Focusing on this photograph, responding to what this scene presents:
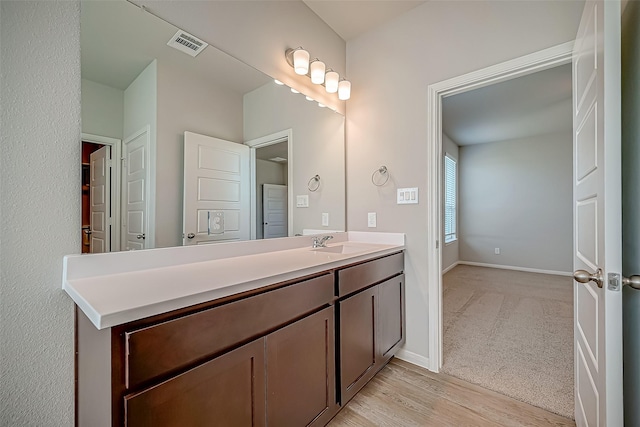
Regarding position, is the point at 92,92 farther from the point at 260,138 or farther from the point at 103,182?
the point at 260,138

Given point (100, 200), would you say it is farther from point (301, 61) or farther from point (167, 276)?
point (301, 61)

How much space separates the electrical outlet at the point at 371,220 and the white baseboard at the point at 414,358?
988 mm

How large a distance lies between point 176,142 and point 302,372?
1249mm

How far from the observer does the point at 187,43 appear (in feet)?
4.58

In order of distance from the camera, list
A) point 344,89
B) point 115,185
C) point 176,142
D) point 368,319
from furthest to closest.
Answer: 1. point 344,89
2. point 368,319
3. point 176,142
4. point 115,185

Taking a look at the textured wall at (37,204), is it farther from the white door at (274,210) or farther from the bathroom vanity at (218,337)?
the white door at (274,210)

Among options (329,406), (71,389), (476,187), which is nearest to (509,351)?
(329,406)

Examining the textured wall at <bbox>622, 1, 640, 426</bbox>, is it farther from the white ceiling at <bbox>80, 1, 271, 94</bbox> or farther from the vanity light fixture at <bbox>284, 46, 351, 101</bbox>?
the white ceiling at <bbox>80, 1, 271, 94</bbox>

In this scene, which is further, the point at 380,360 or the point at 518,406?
the point at 380,360

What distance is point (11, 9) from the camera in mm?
901

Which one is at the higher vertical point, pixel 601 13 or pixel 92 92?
pixel 601 13

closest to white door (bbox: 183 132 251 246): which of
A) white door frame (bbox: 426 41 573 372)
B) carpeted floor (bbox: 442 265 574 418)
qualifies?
white door frame (bbox: 426 41 573 372)

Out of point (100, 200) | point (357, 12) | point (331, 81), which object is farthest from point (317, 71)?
point (100, 200)

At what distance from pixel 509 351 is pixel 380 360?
3.98 ft
